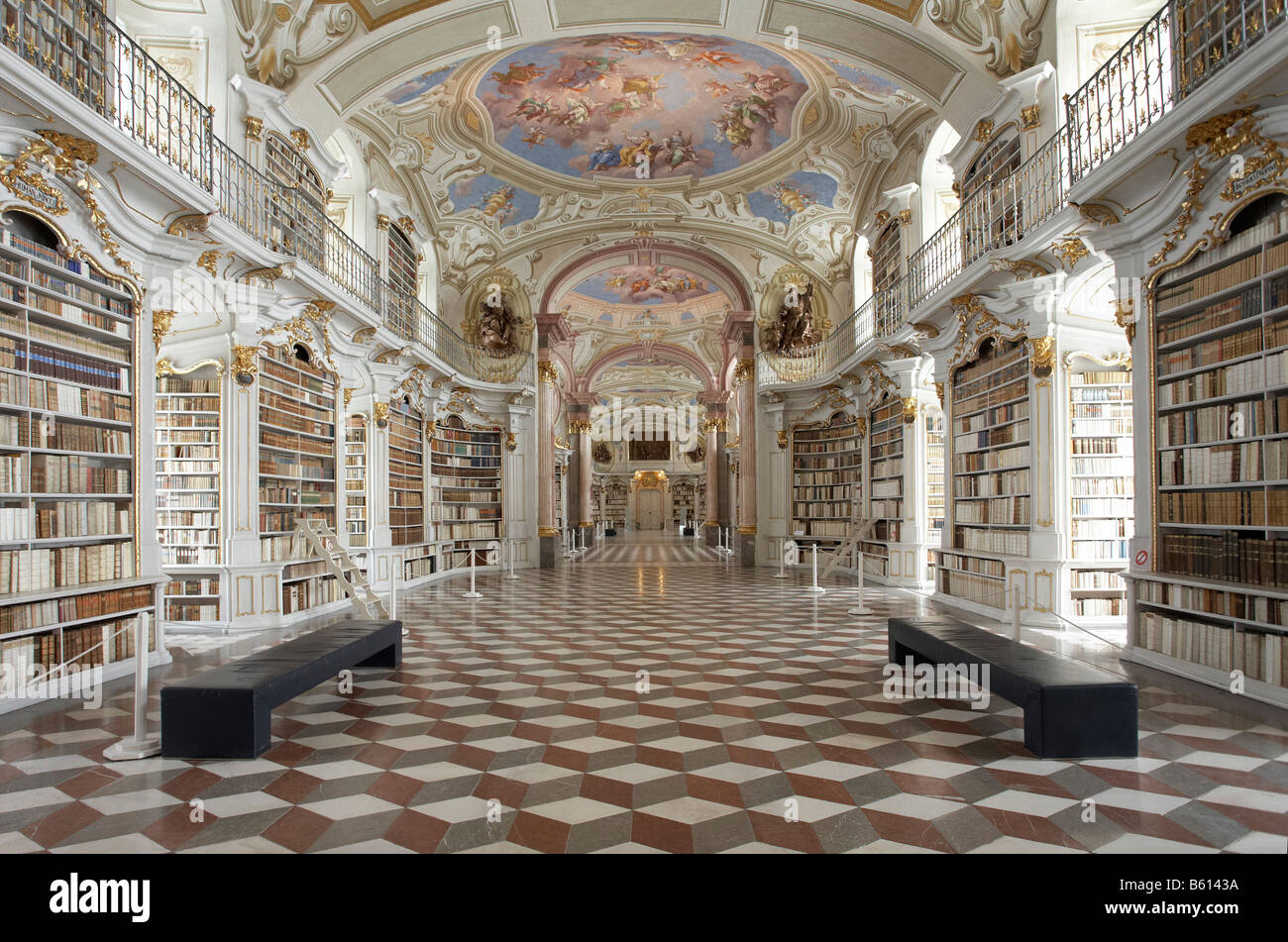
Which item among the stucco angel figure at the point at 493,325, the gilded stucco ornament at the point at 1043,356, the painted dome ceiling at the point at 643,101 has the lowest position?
the gilded stucco ornament at the point at 1043,356

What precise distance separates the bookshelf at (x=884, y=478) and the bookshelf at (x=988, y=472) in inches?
81.1

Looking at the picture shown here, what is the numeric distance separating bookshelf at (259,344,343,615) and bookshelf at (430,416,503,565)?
457cm

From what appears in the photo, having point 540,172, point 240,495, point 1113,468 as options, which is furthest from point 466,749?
point 540,172

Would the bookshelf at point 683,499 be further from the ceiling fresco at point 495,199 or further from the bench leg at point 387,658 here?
the bench leg at point 387,658

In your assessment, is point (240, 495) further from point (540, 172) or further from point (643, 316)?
point (643, 316)

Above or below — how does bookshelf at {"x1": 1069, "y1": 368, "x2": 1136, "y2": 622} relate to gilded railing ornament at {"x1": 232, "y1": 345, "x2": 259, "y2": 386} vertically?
below

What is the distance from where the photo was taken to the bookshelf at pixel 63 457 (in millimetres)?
5141

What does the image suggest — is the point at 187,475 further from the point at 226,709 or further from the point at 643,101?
the point at 643,101

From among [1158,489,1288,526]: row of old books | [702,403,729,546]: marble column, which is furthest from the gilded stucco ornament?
[702,403,729,546]: marble column

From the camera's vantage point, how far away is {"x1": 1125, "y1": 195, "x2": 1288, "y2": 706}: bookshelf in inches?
193

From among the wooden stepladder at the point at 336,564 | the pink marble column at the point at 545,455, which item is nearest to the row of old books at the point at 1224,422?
the wooden stepladder at the point at 336,564

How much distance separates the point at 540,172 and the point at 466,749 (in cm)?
1318

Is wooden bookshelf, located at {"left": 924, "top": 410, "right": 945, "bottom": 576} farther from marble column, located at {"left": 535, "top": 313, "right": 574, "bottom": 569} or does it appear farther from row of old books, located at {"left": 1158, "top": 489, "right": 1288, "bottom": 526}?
marble column, located at {"left": 535, "top": 313, "right": 574, "bottom": 569}

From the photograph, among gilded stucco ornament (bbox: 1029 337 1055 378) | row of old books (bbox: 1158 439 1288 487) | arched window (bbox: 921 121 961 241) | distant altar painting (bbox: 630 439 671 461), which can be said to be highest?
arched window (bbox: 921 121 961 241)
